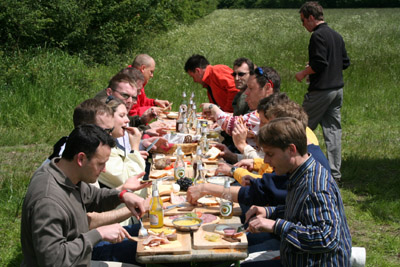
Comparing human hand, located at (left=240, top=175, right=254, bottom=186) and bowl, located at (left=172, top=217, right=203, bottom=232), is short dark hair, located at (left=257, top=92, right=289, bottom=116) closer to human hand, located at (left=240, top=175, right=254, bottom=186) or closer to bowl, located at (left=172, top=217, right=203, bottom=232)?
human hand, located at (left=240, top=175, right=254, bottom=186)

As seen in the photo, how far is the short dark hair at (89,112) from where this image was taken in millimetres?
3818

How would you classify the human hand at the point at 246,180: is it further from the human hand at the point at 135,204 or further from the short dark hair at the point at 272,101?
the human hand at the point at 135,204

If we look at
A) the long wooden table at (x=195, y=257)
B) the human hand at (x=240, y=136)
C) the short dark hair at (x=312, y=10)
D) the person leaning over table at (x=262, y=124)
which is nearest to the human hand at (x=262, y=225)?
the long wooden table at (x=195, y=257)

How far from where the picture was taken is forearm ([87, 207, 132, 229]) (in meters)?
3.45

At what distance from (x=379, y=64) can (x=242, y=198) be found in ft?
37.3

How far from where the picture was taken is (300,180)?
9.08 ft

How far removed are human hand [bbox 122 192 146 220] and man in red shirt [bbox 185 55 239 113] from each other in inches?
176

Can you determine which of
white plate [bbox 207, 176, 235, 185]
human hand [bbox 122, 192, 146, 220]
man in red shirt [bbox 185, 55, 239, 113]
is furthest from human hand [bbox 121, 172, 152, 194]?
man in red shirt [bbox 185, 55, 239, 113]

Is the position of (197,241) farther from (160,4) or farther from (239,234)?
(160,4)

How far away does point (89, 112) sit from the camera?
3836 millimetres

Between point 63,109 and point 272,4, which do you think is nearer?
point 63,109

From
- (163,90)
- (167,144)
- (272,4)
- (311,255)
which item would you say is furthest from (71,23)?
(272,4)

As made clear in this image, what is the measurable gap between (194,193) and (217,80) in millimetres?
4319

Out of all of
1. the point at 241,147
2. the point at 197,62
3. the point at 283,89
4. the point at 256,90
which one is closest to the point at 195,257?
the point at 241,147
